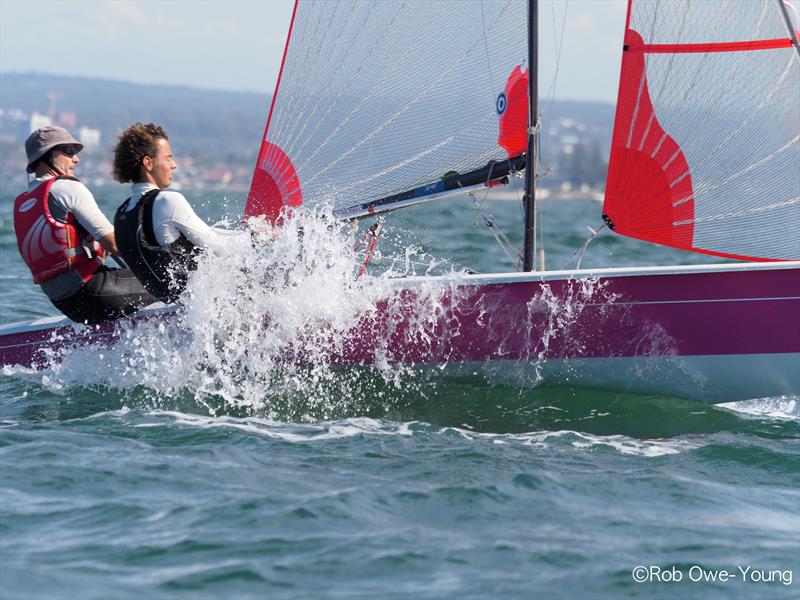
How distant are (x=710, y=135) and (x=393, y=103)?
1401mm

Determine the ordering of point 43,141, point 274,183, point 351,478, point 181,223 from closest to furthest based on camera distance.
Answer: point 351,478
point 181,223
point 43,141
point 274,183

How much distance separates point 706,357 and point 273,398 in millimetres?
1826

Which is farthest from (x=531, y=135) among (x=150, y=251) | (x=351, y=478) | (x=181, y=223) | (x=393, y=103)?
(x=351, y=478)

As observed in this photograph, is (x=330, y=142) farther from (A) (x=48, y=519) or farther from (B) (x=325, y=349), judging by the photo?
(A) (x=48, y=519)

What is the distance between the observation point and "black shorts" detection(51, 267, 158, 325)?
202 inches

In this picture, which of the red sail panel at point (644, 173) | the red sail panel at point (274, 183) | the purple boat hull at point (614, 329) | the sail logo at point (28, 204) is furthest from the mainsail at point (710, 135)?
the sail logo at point (28, 204)

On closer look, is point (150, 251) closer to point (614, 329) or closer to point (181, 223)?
point (181, 223)

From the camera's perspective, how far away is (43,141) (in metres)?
5.13

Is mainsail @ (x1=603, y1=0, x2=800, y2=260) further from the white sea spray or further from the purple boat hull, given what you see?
the white sea spray

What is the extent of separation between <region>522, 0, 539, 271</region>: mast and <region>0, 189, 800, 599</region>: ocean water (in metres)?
0.62

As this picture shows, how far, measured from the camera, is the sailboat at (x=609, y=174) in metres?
4.83

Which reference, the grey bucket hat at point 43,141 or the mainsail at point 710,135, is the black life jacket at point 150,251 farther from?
the mainsail at point 710,135

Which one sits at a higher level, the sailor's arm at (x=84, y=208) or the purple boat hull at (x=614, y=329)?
the sailor's arm at (x=84, y=208)

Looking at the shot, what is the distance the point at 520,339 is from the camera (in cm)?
491
